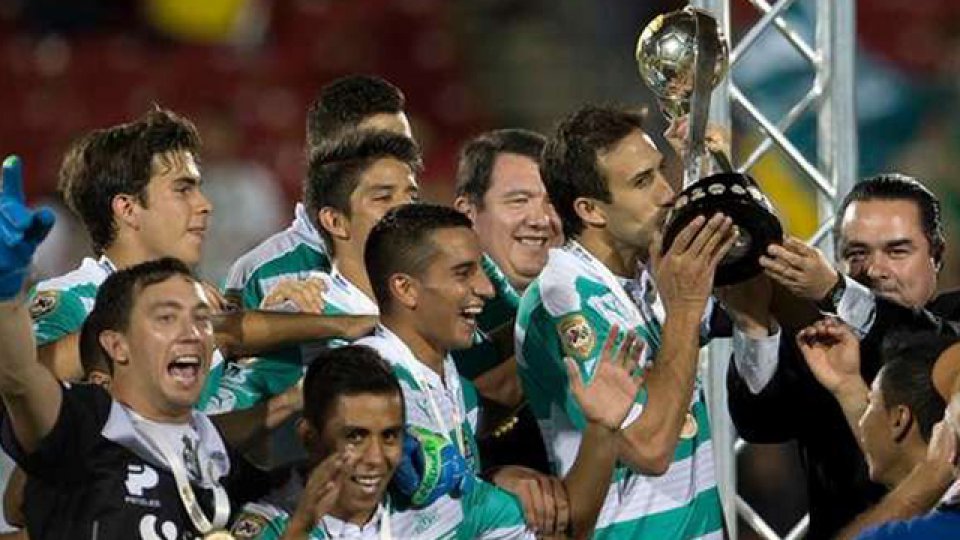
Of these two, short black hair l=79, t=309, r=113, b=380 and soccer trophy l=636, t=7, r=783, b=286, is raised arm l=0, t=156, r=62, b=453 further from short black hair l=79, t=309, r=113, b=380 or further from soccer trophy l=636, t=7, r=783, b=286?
soccer trophy l=636, t=7, r=783, b=286

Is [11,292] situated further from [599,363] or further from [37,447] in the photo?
[599,363]

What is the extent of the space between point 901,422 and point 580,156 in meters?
1.06

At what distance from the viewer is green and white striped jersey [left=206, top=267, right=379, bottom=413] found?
6.75m

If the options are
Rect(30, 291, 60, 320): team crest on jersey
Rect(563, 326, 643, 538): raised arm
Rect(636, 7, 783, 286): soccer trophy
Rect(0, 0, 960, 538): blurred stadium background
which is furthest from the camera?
Rect(0, 0, 960, 538): blurred stadium background

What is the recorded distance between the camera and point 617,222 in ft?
21.7

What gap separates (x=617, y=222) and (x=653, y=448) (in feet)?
1.98

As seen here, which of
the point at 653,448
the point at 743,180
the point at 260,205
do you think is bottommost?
the point at 653,448

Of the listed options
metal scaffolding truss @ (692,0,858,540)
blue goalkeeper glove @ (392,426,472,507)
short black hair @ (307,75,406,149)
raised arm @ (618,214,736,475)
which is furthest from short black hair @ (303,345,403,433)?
metal scaffolding truss @ (692,0,858,540)

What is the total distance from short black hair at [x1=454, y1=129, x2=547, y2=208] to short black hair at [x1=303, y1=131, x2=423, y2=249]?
2.06 ft

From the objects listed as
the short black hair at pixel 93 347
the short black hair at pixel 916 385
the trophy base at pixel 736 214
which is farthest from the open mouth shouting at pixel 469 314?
the short black hair at pixel 916 385

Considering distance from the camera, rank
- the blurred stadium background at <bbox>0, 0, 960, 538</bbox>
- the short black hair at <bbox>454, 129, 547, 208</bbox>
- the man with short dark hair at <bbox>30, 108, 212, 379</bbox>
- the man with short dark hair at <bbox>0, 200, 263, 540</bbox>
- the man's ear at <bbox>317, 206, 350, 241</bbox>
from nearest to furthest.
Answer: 1. the man with short dark hair at <bbox>0, 200, 263, 540</bbox>
2. the man with short dark hair at <bbox>30, 108, 212, 379</bbox>
3. the man's ear at <bbox>317, 206, 350, 241</bbox>
4. the short black hair at <bbox>454, 129, 547, 208</bbox>
5. the blurred stadium background at <bbox>0, 0, 960, 538</bbox>

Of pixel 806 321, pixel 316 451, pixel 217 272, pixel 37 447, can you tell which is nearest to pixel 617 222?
pixel 806 321

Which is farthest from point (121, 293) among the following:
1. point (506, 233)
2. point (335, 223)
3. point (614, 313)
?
point (506, 233)

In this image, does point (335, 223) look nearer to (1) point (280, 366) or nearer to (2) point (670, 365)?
(1) point (280, 366)
